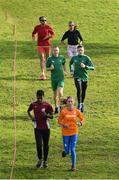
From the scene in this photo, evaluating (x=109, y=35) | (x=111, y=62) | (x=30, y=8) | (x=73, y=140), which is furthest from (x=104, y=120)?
(x=30, y=8)

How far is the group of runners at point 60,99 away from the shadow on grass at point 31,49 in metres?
3.57

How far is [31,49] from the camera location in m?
28.1

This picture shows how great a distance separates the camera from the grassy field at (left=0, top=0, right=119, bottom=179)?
15664mm

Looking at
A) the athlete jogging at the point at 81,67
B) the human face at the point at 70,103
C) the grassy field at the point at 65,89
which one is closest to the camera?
the human face at the point at 70,103

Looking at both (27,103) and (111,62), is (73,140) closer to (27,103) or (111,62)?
(27,103)

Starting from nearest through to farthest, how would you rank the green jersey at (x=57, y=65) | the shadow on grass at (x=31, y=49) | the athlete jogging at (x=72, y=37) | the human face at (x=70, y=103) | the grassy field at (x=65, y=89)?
1. the human face at (x=70, y=103)
2. the grassy field at (x=65, y=89)
3. the green jersey at (x=57, y=65)
4. the athlete jogging at (x=72, y=37)
5. the shadow on grass at (x=31, y=49)

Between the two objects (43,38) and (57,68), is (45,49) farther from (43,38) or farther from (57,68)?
(57,68)

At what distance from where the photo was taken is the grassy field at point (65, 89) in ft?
51.4

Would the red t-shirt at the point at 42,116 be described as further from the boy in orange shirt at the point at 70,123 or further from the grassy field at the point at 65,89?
the grassy field at the point at 65,89

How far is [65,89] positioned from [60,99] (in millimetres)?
3813

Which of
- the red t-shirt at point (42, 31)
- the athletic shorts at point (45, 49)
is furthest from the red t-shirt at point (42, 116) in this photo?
the red t-shirt at point (42, 31)

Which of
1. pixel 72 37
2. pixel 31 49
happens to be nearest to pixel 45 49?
pixel 72 37

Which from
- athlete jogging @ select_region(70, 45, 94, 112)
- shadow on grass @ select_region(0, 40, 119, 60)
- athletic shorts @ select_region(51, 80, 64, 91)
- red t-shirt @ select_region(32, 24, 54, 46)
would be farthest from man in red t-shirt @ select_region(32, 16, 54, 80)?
athlete jogging @ select_region(70, 45, 94, 112)

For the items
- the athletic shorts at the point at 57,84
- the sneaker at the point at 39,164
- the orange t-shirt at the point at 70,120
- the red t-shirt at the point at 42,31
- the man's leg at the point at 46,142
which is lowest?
the sneaker at the point at 39,164
